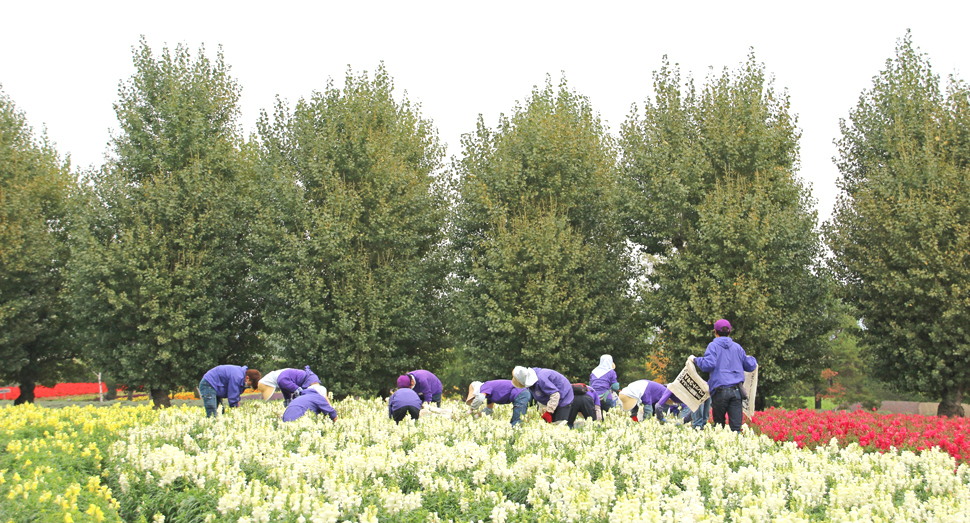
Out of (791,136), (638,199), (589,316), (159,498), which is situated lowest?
(159,498)

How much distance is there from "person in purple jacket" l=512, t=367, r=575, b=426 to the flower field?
1234 mm

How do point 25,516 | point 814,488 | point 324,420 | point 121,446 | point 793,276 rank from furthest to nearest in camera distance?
point 793,276 < point 324,420 < point 121,446 < point 814,488 < point 25,516

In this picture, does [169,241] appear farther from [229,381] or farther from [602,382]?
[602,382]

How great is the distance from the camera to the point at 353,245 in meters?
24.2

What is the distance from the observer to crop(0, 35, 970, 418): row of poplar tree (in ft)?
67.8

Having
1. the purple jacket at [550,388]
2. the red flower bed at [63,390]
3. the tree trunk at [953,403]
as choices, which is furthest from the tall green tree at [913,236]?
the red flower bed at [63,390]

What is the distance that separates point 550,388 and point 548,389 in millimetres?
38

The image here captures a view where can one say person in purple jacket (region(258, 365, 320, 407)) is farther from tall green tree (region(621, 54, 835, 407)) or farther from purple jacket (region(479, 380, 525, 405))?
tall green tree (region(621, 54, 835, 407))

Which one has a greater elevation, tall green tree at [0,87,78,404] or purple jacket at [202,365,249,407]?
tall green tree at [0,87,78,404]

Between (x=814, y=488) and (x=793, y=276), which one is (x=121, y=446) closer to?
(x=814, y=488)

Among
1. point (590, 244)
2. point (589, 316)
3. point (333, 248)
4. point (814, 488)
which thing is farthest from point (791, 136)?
point (814, 488)

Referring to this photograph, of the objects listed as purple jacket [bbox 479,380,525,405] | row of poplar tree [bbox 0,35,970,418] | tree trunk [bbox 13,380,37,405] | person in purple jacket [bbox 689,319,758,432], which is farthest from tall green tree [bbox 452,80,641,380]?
tree trunk [bbox 13,380,37,405]

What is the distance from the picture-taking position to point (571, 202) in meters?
23.5

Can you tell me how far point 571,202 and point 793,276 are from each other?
24.0 ft
